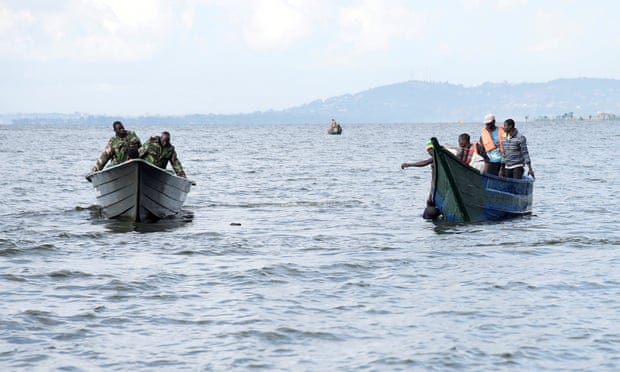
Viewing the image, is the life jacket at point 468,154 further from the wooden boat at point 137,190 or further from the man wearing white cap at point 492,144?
the wooden boat at point 137,190

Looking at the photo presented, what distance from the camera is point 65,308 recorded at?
11.5 m

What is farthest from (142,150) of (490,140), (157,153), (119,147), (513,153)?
(513,153)

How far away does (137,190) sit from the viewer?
19844 mm

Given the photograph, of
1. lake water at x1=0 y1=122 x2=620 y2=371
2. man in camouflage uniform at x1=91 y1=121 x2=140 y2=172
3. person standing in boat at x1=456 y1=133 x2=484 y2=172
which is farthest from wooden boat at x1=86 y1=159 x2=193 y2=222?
person standing in boat at x1=456 y1=133 x2=484 y2=172

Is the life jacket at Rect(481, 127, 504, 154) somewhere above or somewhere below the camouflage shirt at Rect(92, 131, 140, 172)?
above

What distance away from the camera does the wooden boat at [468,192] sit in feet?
62.4

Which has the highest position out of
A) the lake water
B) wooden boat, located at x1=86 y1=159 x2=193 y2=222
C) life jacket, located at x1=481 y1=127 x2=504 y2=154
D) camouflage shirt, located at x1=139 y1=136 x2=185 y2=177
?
life jacket, located at x1=481 y1=127 x2=504 y2=154

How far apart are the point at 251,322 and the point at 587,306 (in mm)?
3858

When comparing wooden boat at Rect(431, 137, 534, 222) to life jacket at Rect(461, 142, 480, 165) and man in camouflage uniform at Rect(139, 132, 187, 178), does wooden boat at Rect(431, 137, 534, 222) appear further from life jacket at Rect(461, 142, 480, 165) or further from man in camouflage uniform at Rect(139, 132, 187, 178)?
man in camouflage uniform at Rect(139, 132, 187, 178)

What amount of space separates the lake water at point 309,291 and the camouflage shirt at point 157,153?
130cm

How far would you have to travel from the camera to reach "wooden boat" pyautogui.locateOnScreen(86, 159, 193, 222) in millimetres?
19620

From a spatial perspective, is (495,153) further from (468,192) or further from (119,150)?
(119,150)

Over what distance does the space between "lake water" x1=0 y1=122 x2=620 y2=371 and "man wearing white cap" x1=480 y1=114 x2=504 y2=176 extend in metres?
Answer: 1.22

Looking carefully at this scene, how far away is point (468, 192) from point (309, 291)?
7670mm
